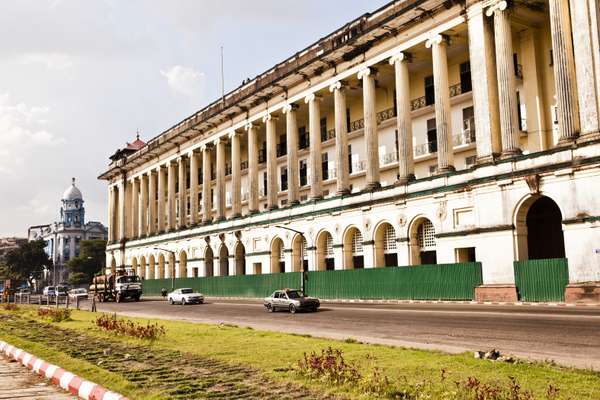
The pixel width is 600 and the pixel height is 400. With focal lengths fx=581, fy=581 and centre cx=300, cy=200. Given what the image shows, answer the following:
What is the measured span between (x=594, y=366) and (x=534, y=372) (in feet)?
6.80

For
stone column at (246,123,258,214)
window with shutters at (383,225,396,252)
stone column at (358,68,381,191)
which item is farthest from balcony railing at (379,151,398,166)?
stone column at (246,123,258,214)

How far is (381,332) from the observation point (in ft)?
63.1

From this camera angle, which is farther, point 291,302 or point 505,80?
point 505,80

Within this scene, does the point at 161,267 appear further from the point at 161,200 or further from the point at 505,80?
the point at 505,80

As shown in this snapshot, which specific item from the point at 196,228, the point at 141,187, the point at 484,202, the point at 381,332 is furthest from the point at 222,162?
the point at 381,332

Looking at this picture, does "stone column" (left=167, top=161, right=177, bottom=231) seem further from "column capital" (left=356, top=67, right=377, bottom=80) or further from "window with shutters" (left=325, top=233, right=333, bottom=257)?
"column capital" (left=356, top=67, right=377, bottom=80)

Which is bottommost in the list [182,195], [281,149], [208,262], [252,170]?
[208,262]

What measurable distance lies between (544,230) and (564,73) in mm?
9617

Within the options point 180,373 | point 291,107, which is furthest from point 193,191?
point 180,373

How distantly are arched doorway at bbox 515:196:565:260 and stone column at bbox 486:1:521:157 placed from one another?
401 centimetres

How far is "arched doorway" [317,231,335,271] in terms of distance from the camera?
1937 inches

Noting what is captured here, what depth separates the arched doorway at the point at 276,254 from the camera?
55250mm

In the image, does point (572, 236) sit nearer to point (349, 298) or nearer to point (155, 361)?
point (349, 298)

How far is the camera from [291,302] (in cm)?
3177
